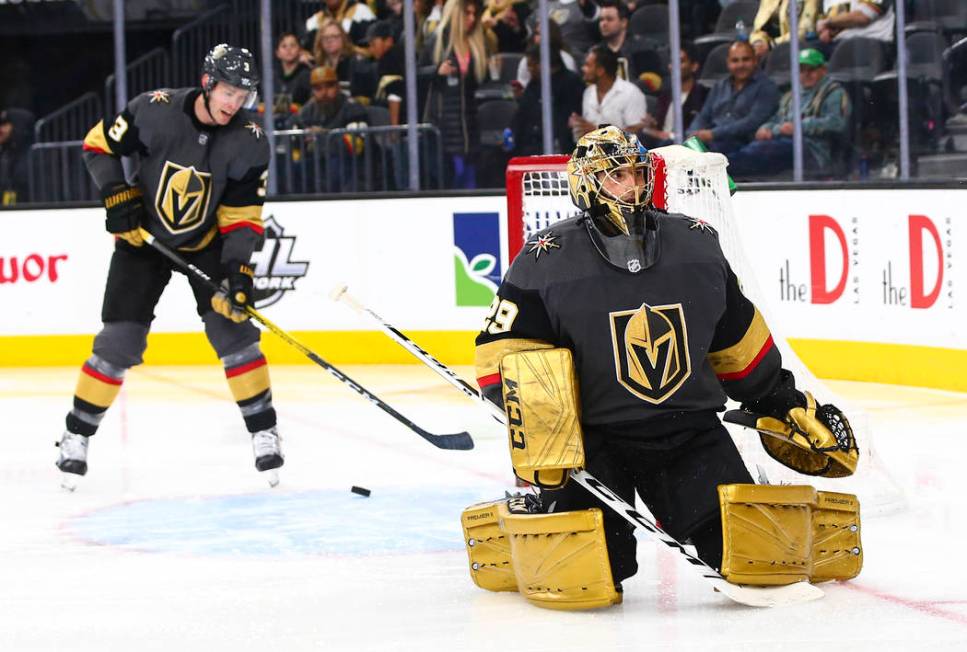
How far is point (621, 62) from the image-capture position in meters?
7.25

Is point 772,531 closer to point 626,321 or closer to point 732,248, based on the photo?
point 626,321

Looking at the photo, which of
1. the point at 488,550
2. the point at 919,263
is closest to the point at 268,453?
the point at 488,550

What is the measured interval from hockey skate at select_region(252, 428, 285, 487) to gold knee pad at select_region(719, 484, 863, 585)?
70.4 inches

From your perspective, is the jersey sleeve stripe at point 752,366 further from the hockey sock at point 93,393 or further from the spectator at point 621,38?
Answer: the spectator at point 621,38

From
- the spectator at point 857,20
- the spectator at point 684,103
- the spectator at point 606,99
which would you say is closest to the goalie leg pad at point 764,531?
the spectator at point 857,20

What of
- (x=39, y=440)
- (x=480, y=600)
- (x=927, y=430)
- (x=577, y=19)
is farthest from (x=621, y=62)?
Answer: (x=480, y=600)

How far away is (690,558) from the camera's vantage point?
9.55ft

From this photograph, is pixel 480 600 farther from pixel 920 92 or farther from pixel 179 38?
pixel 179 38

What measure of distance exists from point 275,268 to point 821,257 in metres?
2.31

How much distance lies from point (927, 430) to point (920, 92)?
1897 mm

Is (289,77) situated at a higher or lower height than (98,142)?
higher

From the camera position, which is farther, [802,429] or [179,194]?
[179,194]

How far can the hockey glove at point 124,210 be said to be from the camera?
14.3 ft

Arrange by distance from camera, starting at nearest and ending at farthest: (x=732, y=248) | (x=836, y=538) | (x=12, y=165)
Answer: (x=836, y=538) → (x=732, y=248) → (x=12, y=165)
